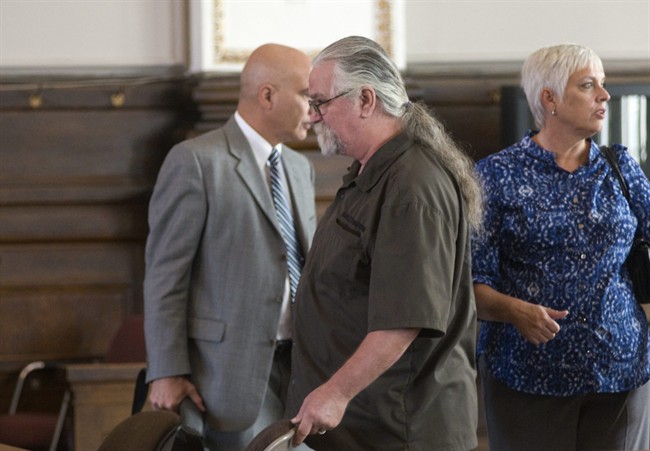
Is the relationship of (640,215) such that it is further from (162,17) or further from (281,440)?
(162,17)

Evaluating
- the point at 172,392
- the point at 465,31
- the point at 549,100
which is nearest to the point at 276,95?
the point at 549,100


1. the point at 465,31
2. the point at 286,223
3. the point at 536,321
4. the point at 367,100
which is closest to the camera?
the point at 367,100

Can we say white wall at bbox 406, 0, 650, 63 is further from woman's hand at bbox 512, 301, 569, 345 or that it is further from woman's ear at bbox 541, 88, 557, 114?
woman's hand at bbox 512, 301, 569, 345

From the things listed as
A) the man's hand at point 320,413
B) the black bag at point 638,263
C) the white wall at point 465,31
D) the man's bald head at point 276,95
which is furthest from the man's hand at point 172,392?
the white wall at point 465,31

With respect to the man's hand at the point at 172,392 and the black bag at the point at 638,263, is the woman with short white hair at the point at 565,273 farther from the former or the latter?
the man's hand at the point at 172,392

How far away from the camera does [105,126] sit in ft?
17.2

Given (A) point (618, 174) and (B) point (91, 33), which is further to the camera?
(B) point (91, 33)

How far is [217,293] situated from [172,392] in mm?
299

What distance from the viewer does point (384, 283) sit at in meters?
2.27

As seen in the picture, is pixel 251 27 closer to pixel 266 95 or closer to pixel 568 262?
pixel 266 95

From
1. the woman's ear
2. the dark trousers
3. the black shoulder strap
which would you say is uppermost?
the woman's ear

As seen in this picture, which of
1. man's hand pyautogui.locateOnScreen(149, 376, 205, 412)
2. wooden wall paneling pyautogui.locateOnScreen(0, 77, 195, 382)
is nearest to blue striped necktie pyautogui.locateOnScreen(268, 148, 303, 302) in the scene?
man's hand pyautogui.locateOnScreen(149, 376, 205, 412)

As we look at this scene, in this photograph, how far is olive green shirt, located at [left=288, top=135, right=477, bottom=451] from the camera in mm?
2273

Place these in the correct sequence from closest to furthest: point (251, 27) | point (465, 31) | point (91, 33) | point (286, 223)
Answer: point (286, 223) → point (251, 27) → point (91, 33) → point (465, 31)
